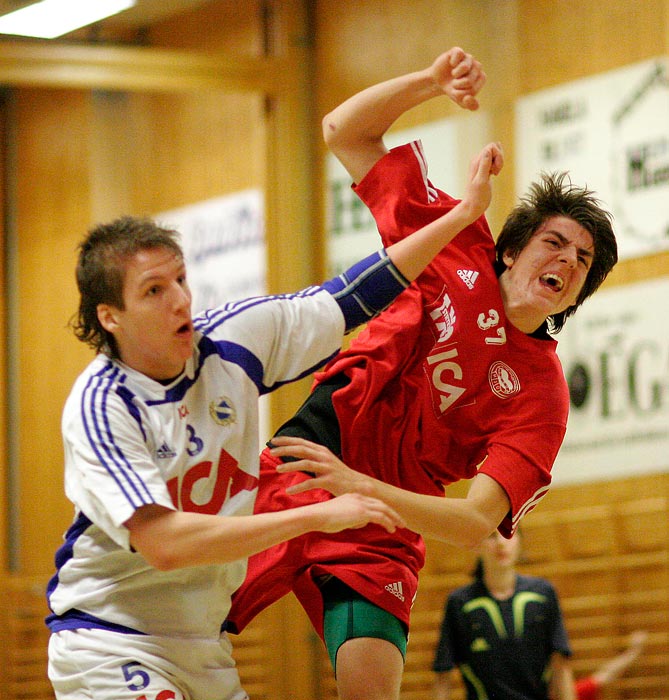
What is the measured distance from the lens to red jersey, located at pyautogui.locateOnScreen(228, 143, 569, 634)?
3.50 metres

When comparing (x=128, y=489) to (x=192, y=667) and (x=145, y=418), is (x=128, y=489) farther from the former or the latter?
(x=192, y=667)

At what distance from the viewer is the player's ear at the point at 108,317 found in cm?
289

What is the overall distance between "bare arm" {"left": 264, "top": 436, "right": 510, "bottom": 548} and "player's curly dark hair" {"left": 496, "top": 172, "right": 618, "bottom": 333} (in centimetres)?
69

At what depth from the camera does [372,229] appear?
27.1 feet

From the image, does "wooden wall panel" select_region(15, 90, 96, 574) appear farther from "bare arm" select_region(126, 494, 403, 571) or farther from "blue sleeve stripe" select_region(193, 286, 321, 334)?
"bare arm" select_region(126, 494, 403, 571)

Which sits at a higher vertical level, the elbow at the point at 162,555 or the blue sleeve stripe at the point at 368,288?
the blue sleeve stripe at the point at 368,288

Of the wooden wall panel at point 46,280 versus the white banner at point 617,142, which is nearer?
the white banner at point 617,142

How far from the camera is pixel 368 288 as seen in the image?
318 cm

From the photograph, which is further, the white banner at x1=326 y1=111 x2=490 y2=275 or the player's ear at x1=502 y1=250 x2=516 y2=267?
the white banner at x1=326 y1=111 x2=490 y2=275

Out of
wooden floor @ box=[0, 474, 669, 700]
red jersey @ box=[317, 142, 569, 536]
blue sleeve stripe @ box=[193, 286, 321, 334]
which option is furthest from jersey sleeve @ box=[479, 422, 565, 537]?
wooden floor @ box=[0, 474, 669, 700]

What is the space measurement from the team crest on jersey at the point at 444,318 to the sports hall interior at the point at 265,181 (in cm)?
367

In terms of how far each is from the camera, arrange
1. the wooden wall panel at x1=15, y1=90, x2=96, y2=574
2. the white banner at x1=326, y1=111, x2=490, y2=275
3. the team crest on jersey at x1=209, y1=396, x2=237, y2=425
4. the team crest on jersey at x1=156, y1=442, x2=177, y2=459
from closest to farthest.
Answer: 1. the team crest on jersey at x1=156, y1=442, x2=177, y2=459
2. the team crest on jersey at x1=209, y1=396, x2=237, y2=425
3. the white banner at x1=326, y1=111, x2=490, y2=275
4. the wooden wall panel at x1=15, y1=90, x2=96, y2=574

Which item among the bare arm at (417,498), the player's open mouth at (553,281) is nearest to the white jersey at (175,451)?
the bare arm at (417,498)

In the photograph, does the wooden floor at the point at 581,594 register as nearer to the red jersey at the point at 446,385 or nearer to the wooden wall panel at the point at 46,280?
the wooden wall panel at the point at 46,280
